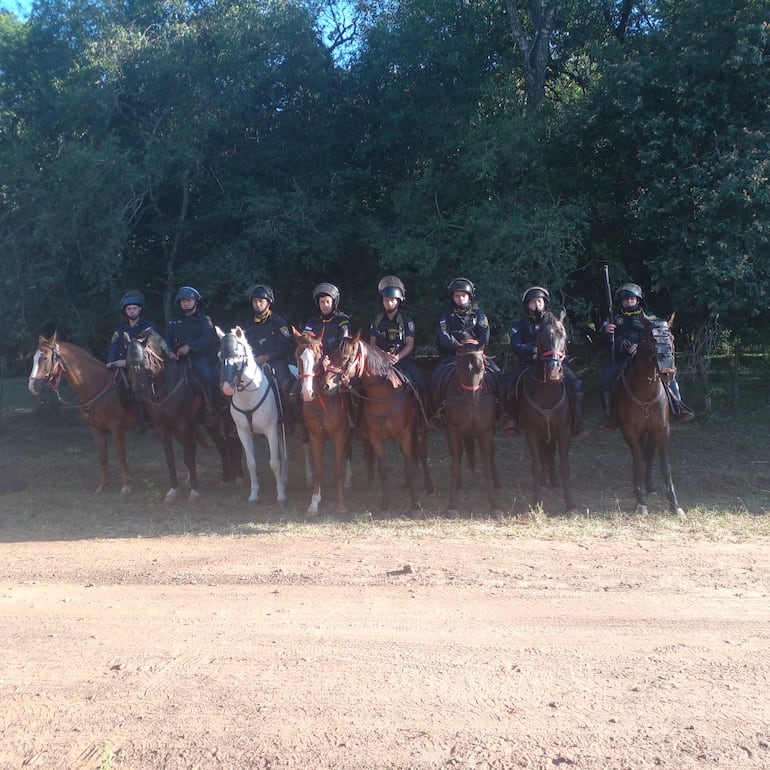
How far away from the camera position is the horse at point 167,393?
35.5 ft

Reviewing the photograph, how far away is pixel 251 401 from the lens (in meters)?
10.6

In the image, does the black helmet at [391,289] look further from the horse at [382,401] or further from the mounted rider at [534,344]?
the mounted rider at [534,344]

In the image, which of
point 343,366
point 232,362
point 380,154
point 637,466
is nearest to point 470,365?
point 343,366

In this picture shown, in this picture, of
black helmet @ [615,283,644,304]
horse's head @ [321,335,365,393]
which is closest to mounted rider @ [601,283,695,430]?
black helmet @ [615,283,644,304]

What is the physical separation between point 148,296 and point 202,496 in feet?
23.2

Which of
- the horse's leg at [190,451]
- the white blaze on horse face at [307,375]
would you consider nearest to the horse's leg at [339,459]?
the white blaze on horse face at [307,375]

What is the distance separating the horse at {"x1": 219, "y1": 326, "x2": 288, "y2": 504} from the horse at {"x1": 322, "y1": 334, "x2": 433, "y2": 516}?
1.50 metres

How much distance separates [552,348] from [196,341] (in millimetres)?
5695

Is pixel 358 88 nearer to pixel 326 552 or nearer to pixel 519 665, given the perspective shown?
pixel 326 552

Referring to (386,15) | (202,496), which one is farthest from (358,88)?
(202,496)

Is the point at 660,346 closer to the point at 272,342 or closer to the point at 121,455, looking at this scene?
the point at 272,342

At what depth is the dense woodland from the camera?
11883 mm

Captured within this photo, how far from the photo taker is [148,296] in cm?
1698

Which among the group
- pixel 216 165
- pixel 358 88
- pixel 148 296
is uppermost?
pixel 358 88
